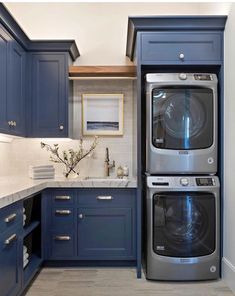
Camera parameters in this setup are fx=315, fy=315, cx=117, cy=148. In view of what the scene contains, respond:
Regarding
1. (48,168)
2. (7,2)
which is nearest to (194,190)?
(48,168)

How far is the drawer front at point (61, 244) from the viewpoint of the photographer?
3.16 m

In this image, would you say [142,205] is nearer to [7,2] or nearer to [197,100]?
[197,100]

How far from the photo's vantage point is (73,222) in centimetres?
316

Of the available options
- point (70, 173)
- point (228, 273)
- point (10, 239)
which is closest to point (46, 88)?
point (70, 173)

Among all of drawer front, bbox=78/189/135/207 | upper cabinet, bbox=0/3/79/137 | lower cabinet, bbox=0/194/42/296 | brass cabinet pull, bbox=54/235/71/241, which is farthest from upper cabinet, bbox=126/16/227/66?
brass cabinet pull, bbox=54/235/71/241

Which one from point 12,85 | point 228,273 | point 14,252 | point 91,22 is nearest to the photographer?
point 14,252

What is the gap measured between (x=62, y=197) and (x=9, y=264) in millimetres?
1088

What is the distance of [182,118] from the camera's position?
2932mm

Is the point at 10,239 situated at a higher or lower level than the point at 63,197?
lower

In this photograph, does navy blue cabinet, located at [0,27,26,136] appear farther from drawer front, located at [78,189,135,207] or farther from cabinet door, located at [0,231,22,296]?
cabinet door, located at [0,231,22,296]

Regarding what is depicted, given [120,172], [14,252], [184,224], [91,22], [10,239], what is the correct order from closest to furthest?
[10,239], [14,252], [184,224], [120,172], [91,22]

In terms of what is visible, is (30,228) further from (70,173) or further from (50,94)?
(50,94)

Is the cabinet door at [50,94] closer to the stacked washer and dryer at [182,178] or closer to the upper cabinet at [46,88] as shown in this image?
the upper cabinet at [46,88]

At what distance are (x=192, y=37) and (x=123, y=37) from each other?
46.6 inches
